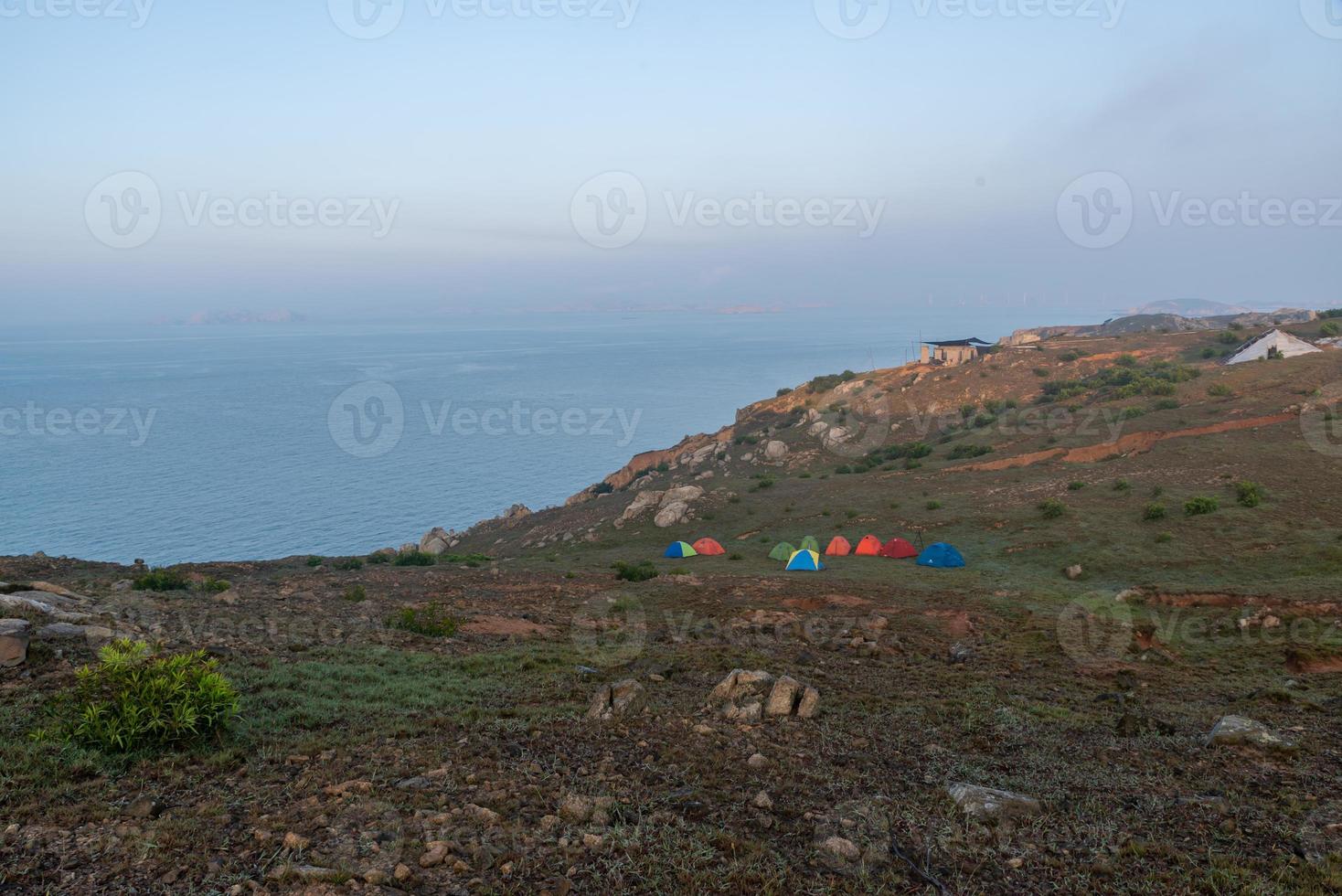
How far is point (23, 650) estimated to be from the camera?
877cm

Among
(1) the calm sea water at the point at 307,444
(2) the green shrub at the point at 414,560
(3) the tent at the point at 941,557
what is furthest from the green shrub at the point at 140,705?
(1) the calm sea water at the point at 307,444

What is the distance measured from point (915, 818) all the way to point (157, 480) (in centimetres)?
8182

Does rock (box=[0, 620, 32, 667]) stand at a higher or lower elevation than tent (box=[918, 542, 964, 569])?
higher

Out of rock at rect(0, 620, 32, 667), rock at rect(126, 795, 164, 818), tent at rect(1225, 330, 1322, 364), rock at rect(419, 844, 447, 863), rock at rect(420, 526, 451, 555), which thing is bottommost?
rock at rect(420, 526, 451, 555)

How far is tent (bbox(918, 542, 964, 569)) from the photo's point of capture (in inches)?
898

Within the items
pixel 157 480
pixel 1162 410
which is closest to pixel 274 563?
pixel 1162 410

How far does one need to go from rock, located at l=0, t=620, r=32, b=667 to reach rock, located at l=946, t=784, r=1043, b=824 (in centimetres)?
1099

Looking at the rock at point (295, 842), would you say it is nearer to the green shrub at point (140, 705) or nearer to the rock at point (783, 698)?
the green shrub at point (140, 705)

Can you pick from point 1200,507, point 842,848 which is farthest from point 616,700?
point 1200,507

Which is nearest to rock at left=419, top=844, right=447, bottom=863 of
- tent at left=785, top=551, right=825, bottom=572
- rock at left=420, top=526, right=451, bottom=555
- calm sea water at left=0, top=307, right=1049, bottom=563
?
tent at left=785, top=551, right=825, bottom=572

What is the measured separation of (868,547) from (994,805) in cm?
2022

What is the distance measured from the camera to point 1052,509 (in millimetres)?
25609

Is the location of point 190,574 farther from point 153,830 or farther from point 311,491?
point 311,491

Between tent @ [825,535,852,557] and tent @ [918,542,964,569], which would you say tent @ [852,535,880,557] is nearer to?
tent @ [825,535,852,557]
